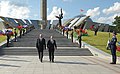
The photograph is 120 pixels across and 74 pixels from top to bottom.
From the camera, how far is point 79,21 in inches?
3428

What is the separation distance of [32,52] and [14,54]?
1.46 m

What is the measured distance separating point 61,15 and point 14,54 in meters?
41.8

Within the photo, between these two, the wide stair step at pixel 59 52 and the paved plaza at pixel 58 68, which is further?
the wide stair step at pixel 59 52

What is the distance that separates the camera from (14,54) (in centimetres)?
2048

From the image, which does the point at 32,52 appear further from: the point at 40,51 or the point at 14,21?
the point at 14,21

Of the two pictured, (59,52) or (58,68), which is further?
(59,52)

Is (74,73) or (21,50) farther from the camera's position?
(21,50)

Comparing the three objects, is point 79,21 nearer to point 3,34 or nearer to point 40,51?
point 3,34

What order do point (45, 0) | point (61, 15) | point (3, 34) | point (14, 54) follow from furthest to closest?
1. point (45, 0)
2. point (61, 15)
3. point (3, 34)
4. point (14, 54)

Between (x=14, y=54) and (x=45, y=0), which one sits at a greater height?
(x=45, y=0)

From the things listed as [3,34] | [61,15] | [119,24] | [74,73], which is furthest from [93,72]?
[119,24]

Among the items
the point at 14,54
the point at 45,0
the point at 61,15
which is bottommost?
the point at 14,54

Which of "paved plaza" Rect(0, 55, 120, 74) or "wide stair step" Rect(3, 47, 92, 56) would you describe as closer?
"paved plaza" Rect(0, 55, 120, 74)

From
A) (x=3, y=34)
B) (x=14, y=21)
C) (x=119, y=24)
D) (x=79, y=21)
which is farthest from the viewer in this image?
(x=14, y=21)
